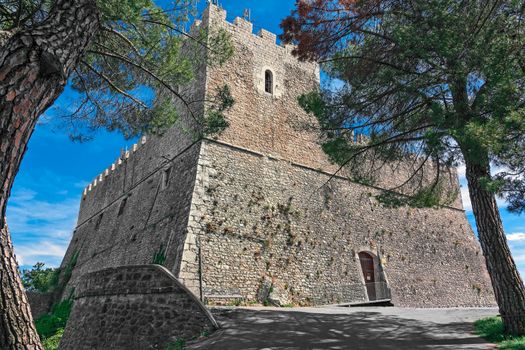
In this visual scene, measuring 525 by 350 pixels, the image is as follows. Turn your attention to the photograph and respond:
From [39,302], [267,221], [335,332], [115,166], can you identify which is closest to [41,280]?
[39,302]

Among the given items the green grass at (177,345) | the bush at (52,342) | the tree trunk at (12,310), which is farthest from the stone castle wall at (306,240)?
the tree trunk at (12,310)

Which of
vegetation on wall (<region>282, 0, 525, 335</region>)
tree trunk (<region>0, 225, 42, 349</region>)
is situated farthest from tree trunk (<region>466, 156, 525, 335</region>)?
tree trunk (<region>0, 225, 42, 349</region>)

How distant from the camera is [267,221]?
41.0ft

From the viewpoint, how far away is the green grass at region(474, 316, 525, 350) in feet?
18.4

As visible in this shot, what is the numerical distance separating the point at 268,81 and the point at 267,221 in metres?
5.77

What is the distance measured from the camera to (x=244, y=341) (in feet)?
19.5

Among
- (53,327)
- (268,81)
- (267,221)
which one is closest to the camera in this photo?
(267,221)

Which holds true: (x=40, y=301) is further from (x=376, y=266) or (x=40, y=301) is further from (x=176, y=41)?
(x=176, y=41)

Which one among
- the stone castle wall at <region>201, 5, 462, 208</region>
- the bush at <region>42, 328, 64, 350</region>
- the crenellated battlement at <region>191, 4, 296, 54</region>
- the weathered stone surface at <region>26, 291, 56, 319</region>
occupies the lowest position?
the bush at <region>42, 328, 64, 350</region>

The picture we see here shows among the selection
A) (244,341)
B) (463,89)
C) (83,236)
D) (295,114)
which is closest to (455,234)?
(295,114)

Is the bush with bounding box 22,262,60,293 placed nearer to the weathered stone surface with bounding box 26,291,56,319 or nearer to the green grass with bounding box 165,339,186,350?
the weathered stone surface with bounding box 26,291,56,319

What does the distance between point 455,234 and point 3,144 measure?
1977 cm

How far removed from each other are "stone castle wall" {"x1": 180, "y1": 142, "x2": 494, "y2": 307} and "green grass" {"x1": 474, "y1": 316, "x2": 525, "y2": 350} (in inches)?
217

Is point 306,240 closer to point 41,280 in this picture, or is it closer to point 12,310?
point 12,310
